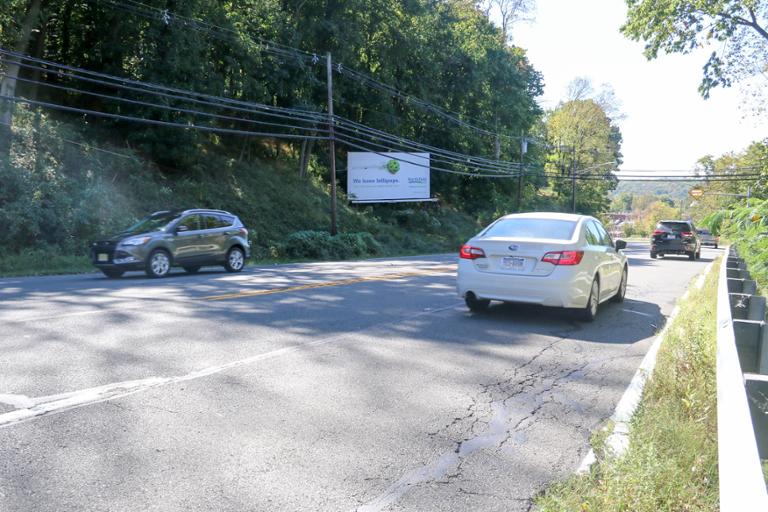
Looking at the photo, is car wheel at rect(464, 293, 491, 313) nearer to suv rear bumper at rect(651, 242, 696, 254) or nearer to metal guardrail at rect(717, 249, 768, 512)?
metal guardrail at rect(717, 249, 768, 512)

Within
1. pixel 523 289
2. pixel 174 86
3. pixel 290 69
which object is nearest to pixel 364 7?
pixel 290 69

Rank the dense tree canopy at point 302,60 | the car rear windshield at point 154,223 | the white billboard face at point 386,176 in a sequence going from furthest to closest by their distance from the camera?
the white billboard face at point 386,176 → the dense tree canopy at point 302,60 → the car rear windshield at point 154,223

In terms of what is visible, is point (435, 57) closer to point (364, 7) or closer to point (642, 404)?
point (364, 7)

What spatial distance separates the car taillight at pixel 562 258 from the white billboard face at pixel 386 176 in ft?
111

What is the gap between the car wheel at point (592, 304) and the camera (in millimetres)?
9628

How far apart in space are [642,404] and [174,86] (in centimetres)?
2699

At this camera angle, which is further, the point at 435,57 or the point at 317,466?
the point at 435,57

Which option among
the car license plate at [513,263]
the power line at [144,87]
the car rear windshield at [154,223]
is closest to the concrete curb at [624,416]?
the car license plate at [513,263]

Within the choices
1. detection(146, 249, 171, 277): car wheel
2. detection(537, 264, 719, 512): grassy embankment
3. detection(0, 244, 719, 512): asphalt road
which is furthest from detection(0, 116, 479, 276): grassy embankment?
detection(537, 264, 719, 512): grassy embankment

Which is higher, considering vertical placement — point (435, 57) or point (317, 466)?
point (435, 57)

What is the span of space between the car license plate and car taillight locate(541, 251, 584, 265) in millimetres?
322

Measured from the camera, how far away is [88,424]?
14.8 ft

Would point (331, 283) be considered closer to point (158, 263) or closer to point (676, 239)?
point (158, 263)

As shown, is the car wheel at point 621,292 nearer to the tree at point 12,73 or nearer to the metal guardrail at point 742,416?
the metal guardrail at point 742,416
